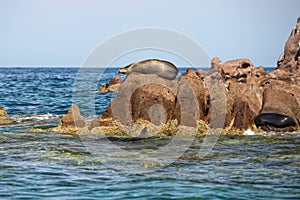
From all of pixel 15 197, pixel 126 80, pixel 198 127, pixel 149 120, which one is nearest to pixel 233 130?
pixel 198 127

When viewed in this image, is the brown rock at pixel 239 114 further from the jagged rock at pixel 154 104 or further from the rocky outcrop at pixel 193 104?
the jagged rock at pixel 154 104

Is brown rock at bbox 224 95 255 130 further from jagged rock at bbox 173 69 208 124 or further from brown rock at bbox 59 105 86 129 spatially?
brown rock at bbox 59 105 86 129

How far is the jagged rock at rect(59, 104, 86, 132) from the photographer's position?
19000mm

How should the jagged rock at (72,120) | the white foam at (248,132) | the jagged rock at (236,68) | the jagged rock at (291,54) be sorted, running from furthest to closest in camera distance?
1. the jagged rock at (291,54)
2. the jagged rock at (236,68)
3. the jagged rock at (72,120)
4. the white foam at (248,132)

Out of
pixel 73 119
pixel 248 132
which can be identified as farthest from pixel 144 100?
pixel 248 132

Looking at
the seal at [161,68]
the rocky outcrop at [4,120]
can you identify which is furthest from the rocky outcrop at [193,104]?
the rocky outcrop at [4,120]

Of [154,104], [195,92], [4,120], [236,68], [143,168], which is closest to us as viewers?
[143,168]

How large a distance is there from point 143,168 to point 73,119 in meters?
7.47

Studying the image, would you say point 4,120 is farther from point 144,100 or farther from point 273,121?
point 273,121

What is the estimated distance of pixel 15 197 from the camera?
9.84 m

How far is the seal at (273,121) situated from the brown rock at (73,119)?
19.8 feet

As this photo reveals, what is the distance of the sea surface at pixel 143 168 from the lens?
33.5 feet

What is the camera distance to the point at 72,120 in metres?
19.3

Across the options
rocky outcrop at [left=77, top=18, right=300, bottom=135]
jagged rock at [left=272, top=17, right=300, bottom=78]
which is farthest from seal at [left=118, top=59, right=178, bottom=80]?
jagged rock at [left=272, top=17, right=300, bottom=78]
